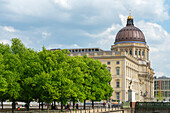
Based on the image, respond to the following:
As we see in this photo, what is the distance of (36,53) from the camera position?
236 ft

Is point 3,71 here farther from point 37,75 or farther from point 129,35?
point 129,35

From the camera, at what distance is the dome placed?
18275 centimetres

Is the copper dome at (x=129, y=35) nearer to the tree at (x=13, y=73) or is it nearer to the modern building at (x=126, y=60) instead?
the modern building at (x=126, y=60)

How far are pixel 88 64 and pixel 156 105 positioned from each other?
20.8m

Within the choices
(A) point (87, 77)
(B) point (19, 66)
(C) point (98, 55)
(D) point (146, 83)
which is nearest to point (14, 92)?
(B) point (19, 66)

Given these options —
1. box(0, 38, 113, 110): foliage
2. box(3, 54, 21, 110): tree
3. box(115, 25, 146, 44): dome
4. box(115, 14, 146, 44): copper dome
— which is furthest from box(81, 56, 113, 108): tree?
box(115, 25, 146, 44): dome

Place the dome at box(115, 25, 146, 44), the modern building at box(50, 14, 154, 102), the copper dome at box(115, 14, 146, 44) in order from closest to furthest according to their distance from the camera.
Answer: the modern building at box(50, 14, 154, 102) < the copper dome at box(115, 14, 146, 44) < the dome at box(115, 25, 146, 44)

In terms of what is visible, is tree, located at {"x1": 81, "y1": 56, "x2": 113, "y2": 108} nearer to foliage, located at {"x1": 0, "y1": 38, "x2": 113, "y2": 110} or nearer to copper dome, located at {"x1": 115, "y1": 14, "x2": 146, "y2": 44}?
foliage, located at {"x1": 0, "y1": 38, "x2": 113, "y2": 110}

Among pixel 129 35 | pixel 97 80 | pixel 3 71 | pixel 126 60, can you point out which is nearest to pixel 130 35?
pixel 129 35

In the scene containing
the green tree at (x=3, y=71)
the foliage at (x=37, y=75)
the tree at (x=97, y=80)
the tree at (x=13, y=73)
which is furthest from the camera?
the tree at (x=97, y=80)

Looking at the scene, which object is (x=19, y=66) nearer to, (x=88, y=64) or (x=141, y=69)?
(x=88, y=64)

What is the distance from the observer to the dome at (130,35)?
600 feet

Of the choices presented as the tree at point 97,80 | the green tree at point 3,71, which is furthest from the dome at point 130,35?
the green tree at point 3,71

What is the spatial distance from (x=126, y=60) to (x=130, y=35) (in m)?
45.2
